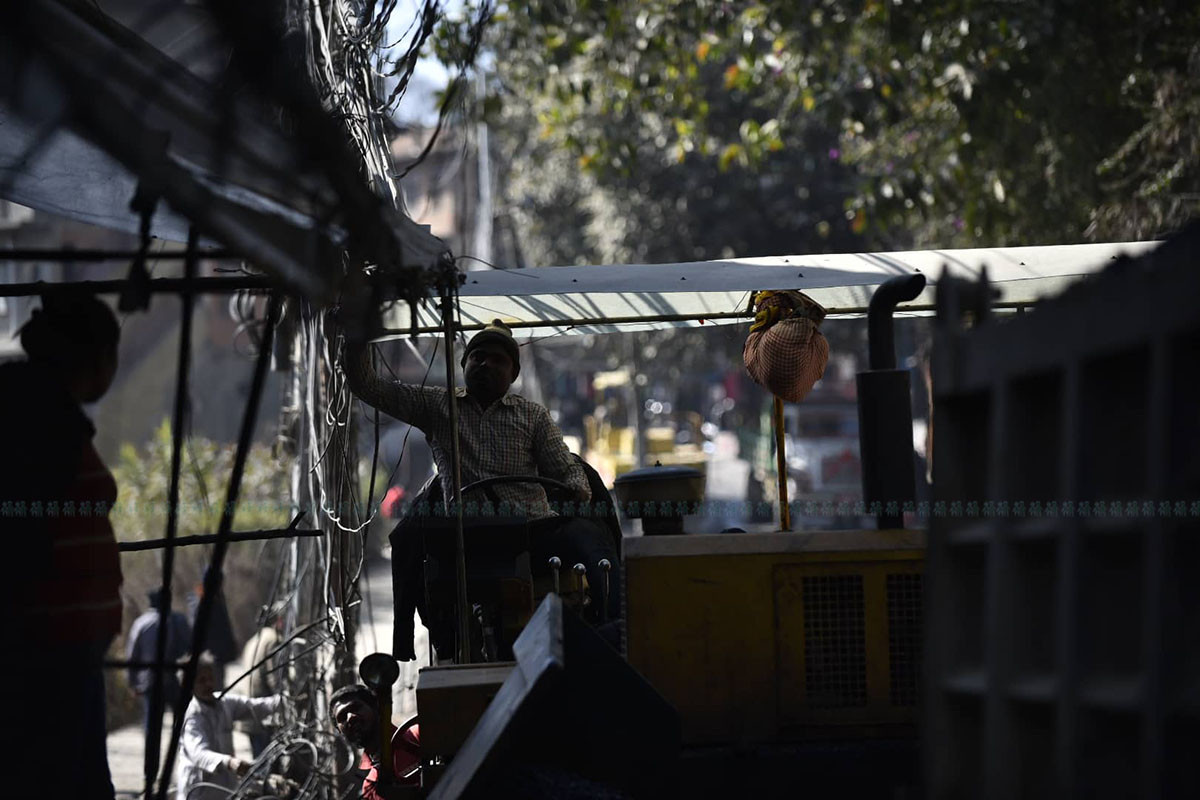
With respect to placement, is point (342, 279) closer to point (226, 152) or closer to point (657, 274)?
point (226, 152)

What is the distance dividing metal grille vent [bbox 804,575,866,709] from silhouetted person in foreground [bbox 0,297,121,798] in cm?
234

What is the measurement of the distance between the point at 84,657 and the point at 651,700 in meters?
1.66

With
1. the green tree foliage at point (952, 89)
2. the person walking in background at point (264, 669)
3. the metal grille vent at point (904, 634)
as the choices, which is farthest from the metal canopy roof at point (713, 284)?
the green tree foliage at point (952, 89)

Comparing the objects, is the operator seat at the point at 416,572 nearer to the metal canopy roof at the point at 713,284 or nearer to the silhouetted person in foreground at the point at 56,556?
the metal canopy roof at the point at 713,284

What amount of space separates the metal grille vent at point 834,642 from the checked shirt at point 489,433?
1568 millimetres

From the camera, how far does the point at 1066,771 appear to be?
268cm

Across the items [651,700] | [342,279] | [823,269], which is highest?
A: [823,269]

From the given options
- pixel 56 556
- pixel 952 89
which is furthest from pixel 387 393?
pixel 952 89

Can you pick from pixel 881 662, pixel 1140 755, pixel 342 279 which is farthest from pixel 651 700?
pixel 1140 755

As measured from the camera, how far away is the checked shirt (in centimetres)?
617

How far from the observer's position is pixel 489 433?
6.37m

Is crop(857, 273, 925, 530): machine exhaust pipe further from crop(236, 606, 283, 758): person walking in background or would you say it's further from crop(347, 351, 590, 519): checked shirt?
crop(236, 606, 283, 758): person walking in background

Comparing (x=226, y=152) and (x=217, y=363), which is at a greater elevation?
(x=217, y=363)

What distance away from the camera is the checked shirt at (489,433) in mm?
6172
